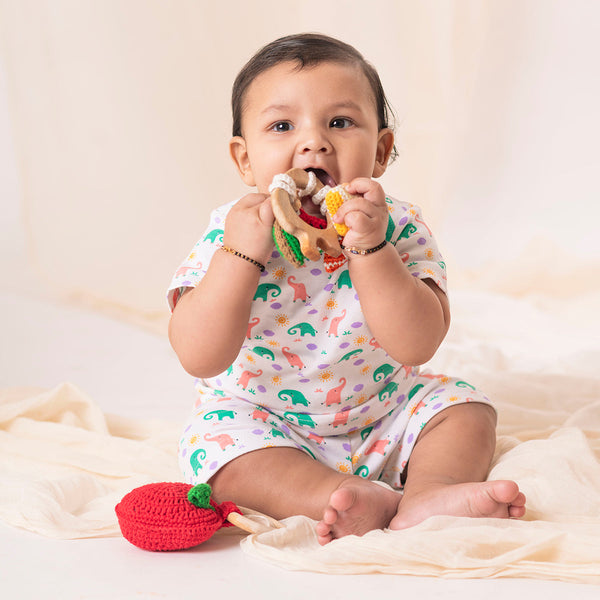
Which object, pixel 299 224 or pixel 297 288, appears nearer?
pixel 299 224

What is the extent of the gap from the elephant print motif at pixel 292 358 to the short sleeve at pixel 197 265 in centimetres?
16

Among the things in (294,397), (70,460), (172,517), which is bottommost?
(172,517)

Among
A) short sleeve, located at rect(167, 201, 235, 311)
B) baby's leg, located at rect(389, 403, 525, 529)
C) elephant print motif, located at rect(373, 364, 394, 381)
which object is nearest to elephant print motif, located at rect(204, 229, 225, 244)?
short sleeve, located at rect(167, 201, 235, 311)

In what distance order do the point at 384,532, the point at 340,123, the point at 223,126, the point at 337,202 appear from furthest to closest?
1. the point at 223,126
2. the point at 340,123
3. the point at 337,202
4. the point at 384,532

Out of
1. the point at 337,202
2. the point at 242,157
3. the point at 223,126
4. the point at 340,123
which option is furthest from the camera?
the point at 223,126

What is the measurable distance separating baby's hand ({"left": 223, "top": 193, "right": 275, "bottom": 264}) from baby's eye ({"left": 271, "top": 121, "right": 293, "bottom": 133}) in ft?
0.38

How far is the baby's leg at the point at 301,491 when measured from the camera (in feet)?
3.12

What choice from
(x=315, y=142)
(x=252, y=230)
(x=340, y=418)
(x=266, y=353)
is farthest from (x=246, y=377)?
(x=315, y=142)

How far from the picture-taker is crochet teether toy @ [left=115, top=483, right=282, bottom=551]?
959 mm

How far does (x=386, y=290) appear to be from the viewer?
1074 millimetres

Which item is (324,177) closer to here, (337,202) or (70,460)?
(337,202)

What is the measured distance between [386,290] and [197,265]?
30 cm

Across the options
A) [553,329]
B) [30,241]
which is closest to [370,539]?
[553,329]

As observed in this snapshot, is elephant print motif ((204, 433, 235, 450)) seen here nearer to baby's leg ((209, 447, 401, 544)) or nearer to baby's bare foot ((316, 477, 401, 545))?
baby's leg ((209, 447, 401, 544))
